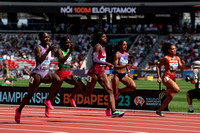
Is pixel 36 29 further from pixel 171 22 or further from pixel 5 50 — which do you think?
pixel 171 22

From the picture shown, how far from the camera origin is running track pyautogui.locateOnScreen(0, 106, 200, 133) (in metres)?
9.44

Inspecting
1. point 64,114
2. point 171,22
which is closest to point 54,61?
point 171,22

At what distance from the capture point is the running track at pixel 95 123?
9.44 meters

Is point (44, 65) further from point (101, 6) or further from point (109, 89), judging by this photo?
point (101, 6)

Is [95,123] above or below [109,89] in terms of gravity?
below

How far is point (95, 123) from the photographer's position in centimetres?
1073

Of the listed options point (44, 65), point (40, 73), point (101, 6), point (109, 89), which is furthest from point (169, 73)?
point (101, 6)

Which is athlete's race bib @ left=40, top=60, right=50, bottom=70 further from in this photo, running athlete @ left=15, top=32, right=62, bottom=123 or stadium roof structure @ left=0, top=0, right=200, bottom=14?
→ stadium roof structure @ left=0, top=0, right=200, bottom=14

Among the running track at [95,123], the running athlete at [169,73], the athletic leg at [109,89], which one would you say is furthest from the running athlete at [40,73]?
the running athlete at [169,73]

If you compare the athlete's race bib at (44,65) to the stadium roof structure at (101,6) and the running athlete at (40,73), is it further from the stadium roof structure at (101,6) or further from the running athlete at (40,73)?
the stadium roof structure at (101,6)

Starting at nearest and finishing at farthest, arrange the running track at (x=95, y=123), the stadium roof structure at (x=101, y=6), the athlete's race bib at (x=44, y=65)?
1. the running track at (x=95, y=123)
2. the athlete's race bib at (x=44, y=65)
3. the stadium roof structure at (x=101, y=6)

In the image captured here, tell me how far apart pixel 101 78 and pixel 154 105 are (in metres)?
3.59

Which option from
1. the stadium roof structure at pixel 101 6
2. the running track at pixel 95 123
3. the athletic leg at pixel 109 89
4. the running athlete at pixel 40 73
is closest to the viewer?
the running track at pixel 95 123

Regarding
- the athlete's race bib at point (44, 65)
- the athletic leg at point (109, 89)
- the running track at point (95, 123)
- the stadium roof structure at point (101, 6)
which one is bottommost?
the running track at point (95, 123)
